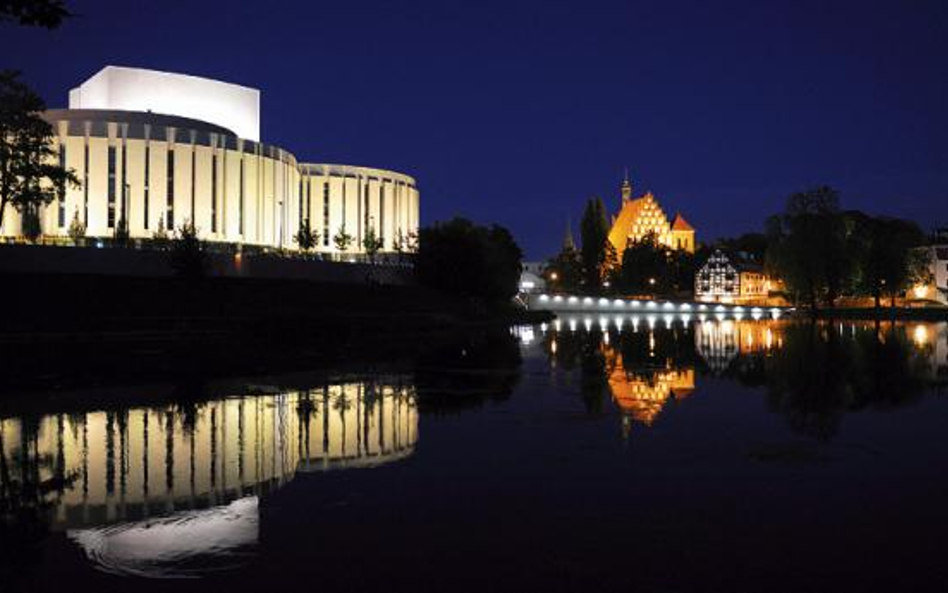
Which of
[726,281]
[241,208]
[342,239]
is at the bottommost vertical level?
[726,281]

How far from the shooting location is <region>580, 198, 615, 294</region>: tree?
150125mm

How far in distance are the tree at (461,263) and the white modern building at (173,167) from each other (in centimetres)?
2252

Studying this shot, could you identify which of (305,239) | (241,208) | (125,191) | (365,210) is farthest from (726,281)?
(125,191)

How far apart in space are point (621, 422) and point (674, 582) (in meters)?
8.10

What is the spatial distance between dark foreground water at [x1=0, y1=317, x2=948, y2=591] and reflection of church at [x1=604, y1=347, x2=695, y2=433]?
14cm

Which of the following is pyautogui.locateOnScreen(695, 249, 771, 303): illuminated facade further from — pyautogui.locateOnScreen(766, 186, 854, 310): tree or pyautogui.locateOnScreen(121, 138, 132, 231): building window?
pyautogui.locateOnScreen(121, 138, 132, 231): building window

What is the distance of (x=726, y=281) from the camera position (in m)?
143

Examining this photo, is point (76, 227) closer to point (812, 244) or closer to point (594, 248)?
point (812, 244)

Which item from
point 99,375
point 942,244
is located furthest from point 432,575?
point 942,244

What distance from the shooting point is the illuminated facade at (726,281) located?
463 ft

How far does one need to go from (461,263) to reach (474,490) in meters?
57.5

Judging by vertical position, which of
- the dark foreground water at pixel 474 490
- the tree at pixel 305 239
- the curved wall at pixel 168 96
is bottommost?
the dark foreground water at pixel 474 490

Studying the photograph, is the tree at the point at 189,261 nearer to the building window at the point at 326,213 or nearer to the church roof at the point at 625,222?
the building window at the point at 326,213

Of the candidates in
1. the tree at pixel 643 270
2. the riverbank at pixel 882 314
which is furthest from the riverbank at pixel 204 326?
the tree at pixel 643 270
